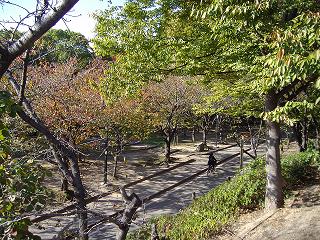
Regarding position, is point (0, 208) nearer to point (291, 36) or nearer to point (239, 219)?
point (291, 36)

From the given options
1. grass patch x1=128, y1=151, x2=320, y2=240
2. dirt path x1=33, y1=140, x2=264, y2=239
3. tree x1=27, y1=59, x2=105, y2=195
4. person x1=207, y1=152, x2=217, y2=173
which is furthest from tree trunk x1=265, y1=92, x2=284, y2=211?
person x1=207, y1=152, x2=217, y2=173

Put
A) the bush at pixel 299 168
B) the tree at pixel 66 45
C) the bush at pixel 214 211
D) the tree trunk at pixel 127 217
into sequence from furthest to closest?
the bush at pixel 299 168 < the bush at pixel 214 211 < the tree trunk at pixel 127 217 < the tree at pixel 66 45

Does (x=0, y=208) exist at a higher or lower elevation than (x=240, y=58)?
lower

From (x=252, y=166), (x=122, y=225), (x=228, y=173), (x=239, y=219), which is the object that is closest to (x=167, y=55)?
(x=122, y=225)

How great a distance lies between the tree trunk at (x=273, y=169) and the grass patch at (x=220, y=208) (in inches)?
35.7

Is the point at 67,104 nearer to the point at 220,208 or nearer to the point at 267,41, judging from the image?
the point at 220,208

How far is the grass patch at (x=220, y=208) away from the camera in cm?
1143

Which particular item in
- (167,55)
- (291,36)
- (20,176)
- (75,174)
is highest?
(167,55)

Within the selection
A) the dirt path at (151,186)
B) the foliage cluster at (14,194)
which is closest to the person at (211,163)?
the dirt path at (151,186)

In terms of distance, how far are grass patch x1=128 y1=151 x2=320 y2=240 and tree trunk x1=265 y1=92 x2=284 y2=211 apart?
0.91 metres

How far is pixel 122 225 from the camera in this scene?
6.37 meters

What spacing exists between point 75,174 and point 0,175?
13.2 feet

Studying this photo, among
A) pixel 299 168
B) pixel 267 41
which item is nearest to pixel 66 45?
pixel 267 41

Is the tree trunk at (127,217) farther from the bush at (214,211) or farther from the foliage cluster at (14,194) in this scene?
the bush at (214,211)
